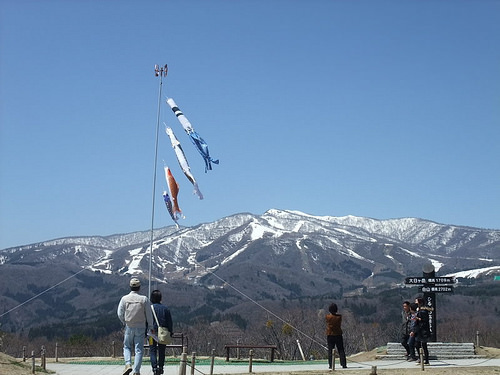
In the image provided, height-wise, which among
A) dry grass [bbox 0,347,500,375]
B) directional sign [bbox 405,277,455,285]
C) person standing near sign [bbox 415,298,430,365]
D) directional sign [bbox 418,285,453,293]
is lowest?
dry grass [bbox 0,347,500,375]

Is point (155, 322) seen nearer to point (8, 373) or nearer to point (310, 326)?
point (8, 373)

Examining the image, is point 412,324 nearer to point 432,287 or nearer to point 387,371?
point 387,371

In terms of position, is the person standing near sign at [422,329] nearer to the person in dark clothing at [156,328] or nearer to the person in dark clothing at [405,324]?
the person in dark clothing at [405,324]

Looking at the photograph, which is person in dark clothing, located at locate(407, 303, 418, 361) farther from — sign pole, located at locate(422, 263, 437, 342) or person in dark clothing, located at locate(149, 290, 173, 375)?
person in dark clothing, located at locate(149, 290, 173, 375)

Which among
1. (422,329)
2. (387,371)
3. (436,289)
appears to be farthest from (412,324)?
(436,289)

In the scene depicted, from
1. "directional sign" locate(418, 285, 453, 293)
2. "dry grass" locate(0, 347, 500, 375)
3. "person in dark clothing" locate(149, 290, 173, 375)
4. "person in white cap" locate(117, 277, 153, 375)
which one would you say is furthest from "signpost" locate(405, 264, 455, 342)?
"person in white cap" locate(117, 277, 153, 375)

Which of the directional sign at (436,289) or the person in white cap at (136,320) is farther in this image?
the directional sign at (436,289)

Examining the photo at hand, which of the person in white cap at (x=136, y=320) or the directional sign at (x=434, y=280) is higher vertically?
the directional sign at (x=434, y=280)

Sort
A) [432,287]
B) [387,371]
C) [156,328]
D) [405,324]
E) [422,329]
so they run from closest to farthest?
[156,328] → [387,371] → [422,329] → [405,324] → [432,287]

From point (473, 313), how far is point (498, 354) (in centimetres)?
18148

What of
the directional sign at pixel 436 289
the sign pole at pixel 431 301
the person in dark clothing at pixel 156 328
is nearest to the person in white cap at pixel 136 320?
the person in dark clothing at pixel 156 328

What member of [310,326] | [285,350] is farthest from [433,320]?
[310,326]

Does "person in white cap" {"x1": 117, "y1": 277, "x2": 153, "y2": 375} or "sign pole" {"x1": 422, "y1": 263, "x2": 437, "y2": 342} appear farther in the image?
"sign pole" {"x1": 422, "y1": 263, "x2": 437, "y2": 342}

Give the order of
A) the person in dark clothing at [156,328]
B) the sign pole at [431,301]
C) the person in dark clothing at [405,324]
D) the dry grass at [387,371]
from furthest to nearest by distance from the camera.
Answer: the sign pole at [431,301]
the person in dark clothing at [405,324]
the dry grass at [387,371]
the person in dark clothing at [156,328]
